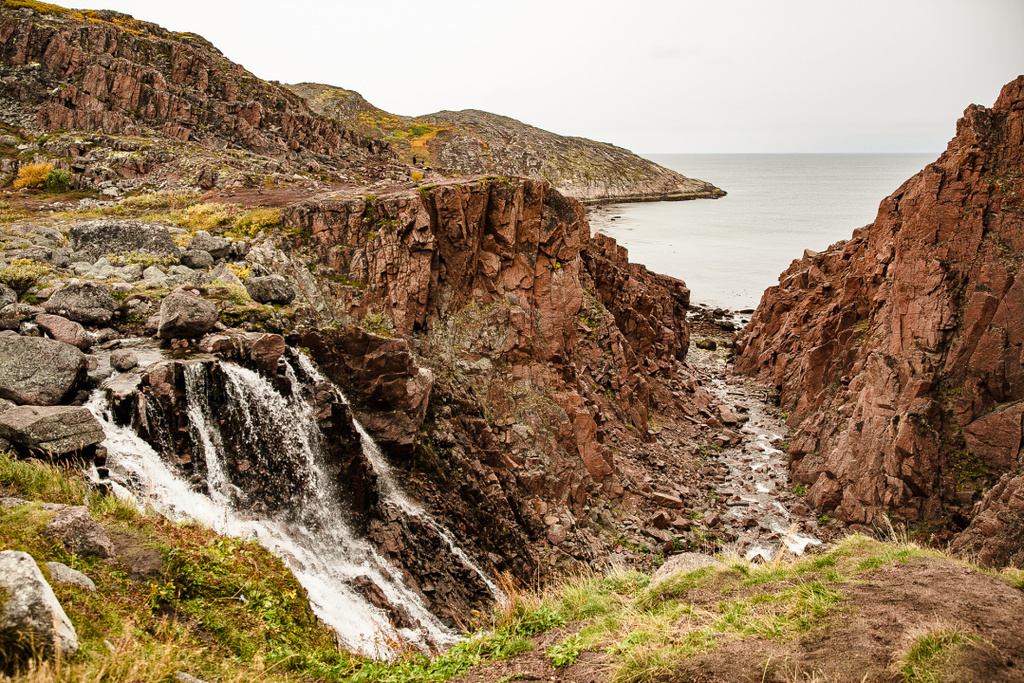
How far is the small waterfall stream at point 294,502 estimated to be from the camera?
12.5 m

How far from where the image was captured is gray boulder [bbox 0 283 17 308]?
1530 cm

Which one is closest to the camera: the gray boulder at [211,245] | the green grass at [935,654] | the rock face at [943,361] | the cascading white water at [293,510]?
the green grass at [935,654]

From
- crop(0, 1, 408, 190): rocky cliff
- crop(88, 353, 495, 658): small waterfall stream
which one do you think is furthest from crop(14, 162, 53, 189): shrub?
crop(88, 353, 495, 658): small waterfall stream

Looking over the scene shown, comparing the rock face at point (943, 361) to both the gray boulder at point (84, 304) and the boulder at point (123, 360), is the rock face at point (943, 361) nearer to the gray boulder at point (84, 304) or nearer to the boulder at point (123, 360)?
the boulder at point (123, 360)

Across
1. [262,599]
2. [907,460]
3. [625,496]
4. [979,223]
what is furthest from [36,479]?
[979,223]

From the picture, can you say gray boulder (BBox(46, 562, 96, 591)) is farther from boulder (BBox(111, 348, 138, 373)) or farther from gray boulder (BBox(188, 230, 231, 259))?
gray boulder (BBox(188, 230, 231, 259))

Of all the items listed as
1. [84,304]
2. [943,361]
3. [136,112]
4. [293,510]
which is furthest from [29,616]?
[136,112]

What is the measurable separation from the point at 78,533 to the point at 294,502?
7.35m

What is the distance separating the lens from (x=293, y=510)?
49.0ft

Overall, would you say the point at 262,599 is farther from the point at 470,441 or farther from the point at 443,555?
the point at 470,441

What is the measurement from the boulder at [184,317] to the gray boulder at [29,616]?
11.4 m

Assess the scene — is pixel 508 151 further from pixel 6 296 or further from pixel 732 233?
pixel 6 296

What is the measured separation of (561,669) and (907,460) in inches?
759

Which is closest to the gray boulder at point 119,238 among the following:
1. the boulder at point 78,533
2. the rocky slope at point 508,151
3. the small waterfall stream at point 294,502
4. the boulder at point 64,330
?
the boulder at point 64,330
